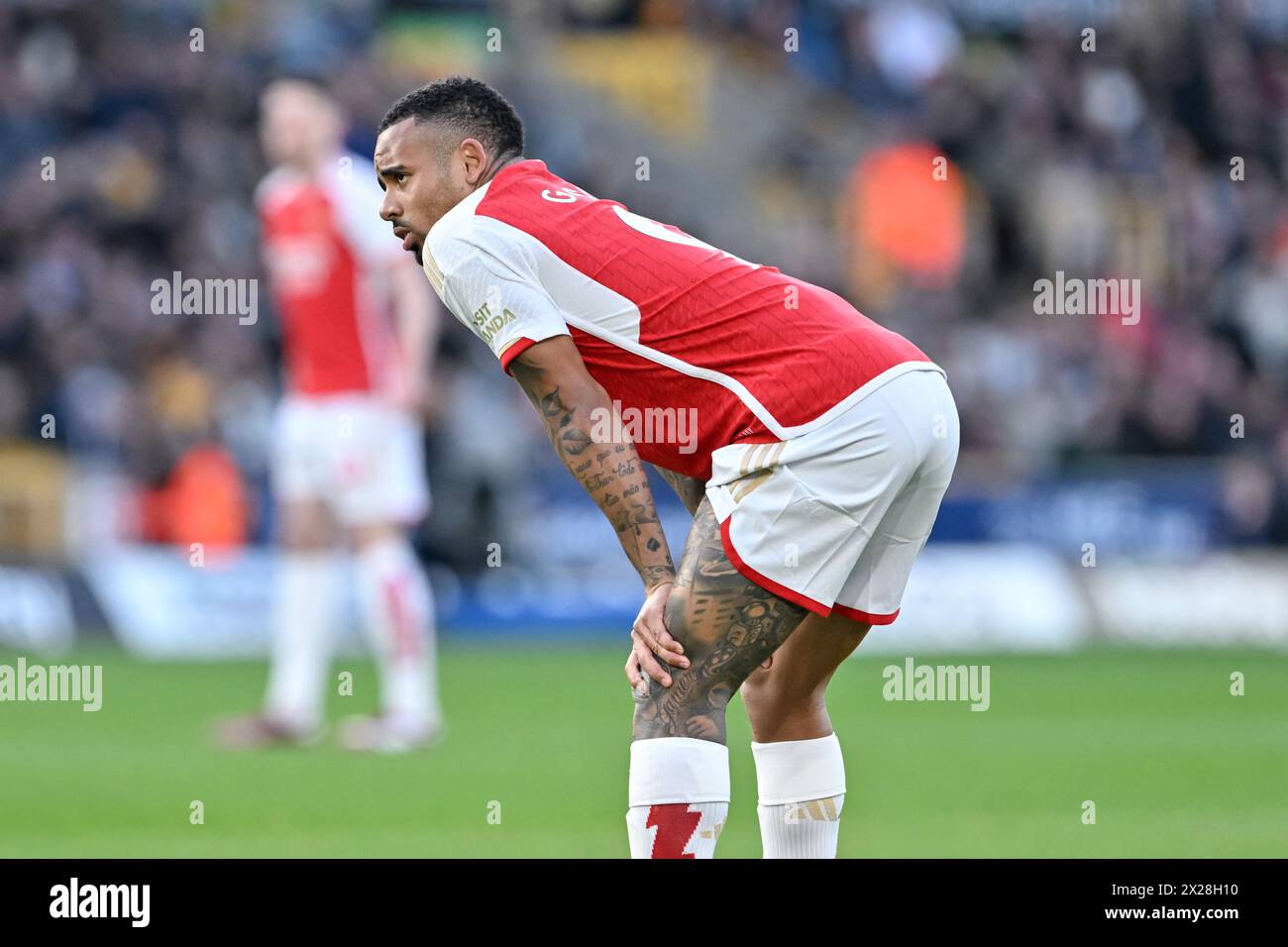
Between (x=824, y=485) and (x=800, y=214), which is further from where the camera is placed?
(x=800, y=214)

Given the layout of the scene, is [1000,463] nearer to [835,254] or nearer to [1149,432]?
[1149,432]

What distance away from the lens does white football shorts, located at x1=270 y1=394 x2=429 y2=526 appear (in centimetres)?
876

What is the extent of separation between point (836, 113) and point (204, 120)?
20.9 ft

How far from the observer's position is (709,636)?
404 cm

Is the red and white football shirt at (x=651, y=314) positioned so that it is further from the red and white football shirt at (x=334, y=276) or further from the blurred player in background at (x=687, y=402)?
the red and white football shirt at (x=334, y=276)

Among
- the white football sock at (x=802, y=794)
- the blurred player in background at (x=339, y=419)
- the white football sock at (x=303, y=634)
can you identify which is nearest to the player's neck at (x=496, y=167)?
the white football sock at (x=802, y=794)

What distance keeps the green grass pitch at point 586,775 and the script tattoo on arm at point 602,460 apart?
2.10 metres

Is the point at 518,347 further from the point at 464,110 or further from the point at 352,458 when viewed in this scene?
the point at 352,458

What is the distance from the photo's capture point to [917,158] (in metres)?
18.2

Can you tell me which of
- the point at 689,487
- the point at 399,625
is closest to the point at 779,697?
the point at 689,487

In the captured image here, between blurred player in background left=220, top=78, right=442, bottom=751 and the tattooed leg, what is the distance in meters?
4.56

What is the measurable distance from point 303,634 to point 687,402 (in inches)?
190

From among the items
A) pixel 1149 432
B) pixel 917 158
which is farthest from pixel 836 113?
pixel 1149 432

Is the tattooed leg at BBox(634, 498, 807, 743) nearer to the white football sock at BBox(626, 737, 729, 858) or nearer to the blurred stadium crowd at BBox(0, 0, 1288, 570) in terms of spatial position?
the white football sock at BBox(626, 737, 729, 858)
